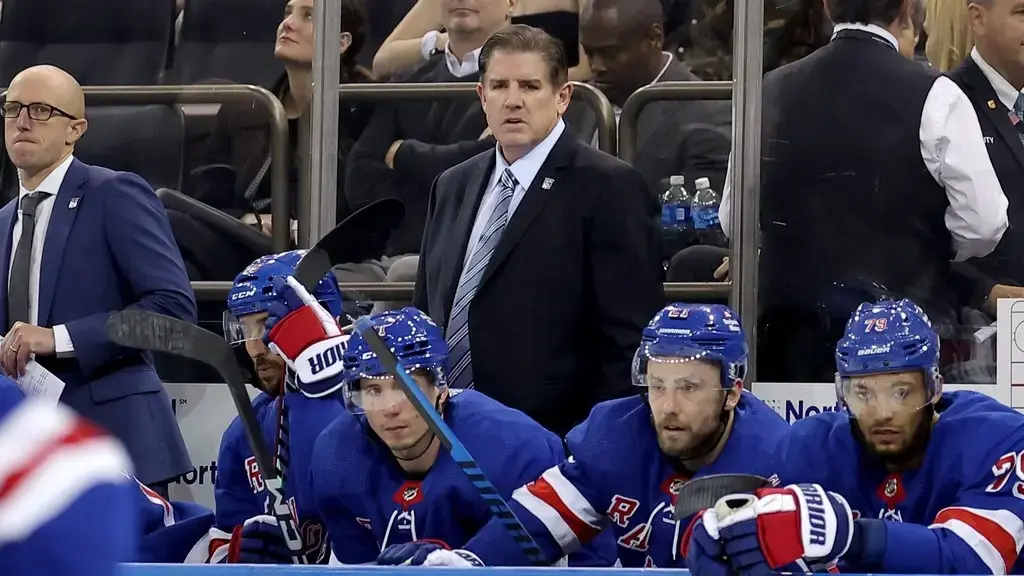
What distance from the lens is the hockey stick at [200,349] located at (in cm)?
336

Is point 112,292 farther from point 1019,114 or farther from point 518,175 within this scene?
point 1019,114

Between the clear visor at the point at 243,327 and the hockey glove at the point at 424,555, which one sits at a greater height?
the clear visor at the point at 243,327

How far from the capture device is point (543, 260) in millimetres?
3484

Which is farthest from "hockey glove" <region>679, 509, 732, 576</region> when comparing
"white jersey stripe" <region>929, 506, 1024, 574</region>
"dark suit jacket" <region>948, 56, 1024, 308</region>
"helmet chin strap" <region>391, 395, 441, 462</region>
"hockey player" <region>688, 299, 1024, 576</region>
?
"dark suit jacket" <region>948, 56, 1024, 308</region>

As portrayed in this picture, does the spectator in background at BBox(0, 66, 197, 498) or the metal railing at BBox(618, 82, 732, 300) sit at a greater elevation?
the metal railing at BBox(618, 82, 732, 300)

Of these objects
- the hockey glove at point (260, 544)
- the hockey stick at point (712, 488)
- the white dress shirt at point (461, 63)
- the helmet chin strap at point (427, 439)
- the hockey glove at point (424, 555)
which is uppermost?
the white dress shirt at point (461, 63)

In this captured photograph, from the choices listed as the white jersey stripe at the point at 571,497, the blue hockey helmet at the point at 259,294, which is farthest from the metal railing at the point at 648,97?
the white jersey stripe at the point at 571,497

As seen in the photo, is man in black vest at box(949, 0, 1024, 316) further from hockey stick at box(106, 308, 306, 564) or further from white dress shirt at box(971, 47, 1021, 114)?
hockey stick at box(106, 308, 306, 564)

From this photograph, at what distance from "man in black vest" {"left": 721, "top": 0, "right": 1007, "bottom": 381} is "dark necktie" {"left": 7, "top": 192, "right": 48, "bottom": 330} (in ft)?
5.13

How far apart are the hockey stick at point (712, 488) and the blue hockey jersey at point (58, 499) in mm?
1723

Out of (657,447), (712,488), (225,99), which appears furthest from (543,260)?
(225,99)

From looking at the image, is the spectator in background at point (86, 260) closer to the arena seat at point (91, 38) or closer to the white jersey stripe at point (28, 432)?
the arena seat at point (91, 38)

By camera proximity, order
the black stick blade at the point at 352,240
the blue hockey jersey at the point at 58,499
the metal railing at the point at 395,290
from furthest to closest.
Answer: the metal railing at the point at 395,290, the black stick blade at the point at 352,240, the blue hockey jersey at the point at 58,499

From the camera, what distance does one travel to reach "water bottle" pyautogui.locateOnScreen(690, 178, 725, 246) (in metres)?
3.79
